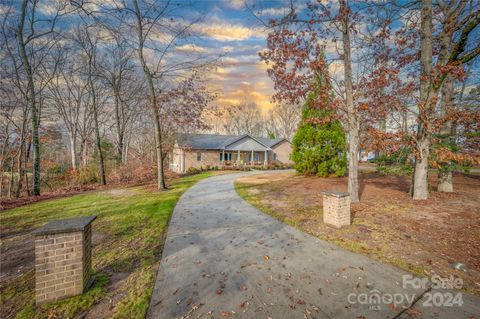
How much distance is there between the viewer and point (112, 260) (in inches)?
158

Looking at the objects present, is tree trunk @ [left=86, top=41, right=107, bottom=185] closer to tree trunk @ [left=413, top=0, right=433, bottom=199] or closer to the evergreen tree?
the evergreen tree

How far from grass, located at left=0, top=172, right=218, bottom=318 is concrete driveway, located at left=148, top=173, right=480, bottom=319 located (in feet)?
0.94

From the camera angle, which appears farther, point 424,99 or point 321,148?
point 321,148

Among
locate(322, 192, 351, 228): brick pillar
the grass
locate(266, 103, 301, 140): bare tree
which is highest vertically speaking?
locate(266, 103, 301, 140): bare tree

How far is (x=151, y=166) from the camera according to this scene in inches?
692

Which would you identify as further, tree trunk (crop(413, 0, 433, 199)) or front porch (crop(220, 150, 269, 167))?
front porch (crop(220, 150, 269, 167))

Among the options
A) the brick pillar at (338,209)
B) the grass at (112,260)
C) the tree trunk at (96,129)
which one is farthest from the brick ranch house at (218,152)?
the brick pillar at (338,209)

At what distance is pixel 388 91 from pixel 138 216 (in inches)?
443

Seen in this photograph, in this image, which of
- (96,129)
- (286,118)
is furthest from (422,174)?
(286,118)

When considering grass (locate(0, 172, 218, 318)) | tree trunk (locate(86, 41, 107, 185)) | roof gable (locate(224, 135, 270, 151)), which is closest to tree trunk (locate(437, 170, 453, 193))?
grass (locate(0, 172, 218, 318))

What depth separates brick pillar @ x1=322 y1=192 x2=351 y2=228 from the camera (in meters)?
5.39

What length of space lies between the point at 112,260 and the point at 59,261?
1316 mm

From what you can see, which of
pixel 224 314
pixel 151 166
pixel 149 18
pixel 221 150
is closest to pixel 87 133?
pixel 151 166

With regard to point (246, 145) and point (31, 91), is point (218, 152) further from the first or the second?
point (31, 91)
